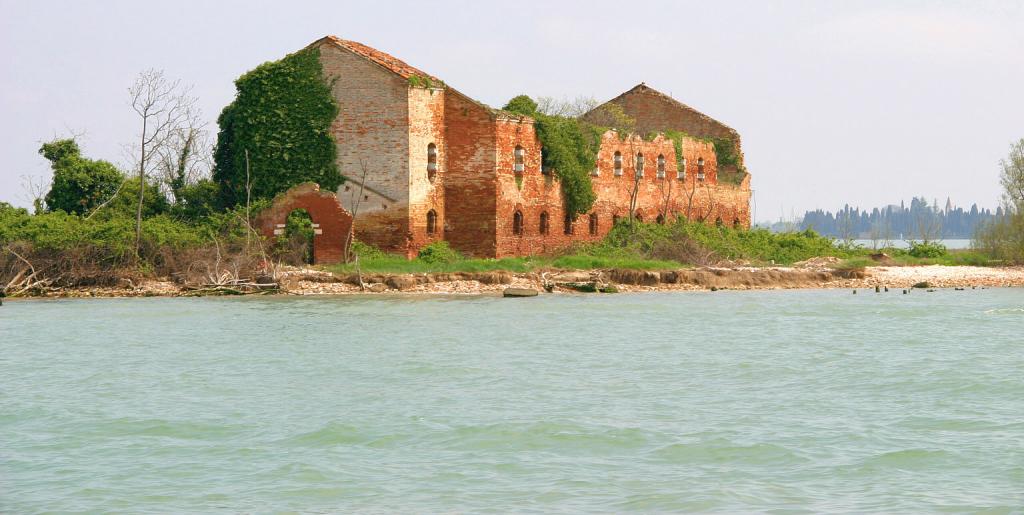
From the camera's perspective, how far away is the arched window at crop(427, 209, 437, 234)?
132 ft

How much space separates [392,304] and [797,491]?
72.5 feet

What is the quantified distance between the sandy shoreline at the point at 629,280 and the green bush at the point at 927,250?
9.73 feet

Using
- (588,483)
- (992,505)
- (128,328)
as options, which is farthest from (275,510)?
(128,328)

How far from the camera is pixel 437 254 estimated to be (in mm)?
39250

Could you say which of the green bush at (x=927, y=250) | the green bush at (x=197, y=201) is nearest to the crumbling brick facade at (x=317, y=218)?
the green bush at (x=197, y=201)

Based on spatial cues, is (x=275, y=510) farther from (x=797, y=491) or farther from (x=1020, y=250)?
(x=1020, y=250)

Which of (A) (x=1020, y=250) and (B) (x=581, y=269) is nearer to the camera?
(B) (x=581, y=269)

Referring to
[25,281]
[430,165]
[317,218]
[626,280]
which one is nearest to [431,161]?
[430,165]

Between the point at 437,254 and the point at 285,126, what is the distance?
20.9 ft

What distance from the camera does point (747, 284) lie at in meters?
42.2

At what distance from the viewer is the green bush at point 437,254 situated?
39000 millimetres

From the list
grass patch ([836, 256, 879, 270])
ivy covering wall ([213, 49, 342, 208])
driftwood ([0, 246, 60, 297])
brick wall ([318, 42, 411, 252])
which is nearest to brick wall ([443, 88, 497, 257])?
brick wall ([318, 42, 411, 252])

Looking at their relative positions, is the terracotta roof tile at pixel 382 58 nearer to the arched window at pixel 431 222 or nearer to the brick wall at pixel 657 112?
the arched window at pixel 431 222

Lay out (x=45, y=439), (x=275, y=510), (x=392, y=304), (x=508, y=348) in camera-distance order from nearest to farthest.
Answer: (x=275, y=510) < (x=45, y=439) < (x=508, y=348) < (x=392, y=304)
